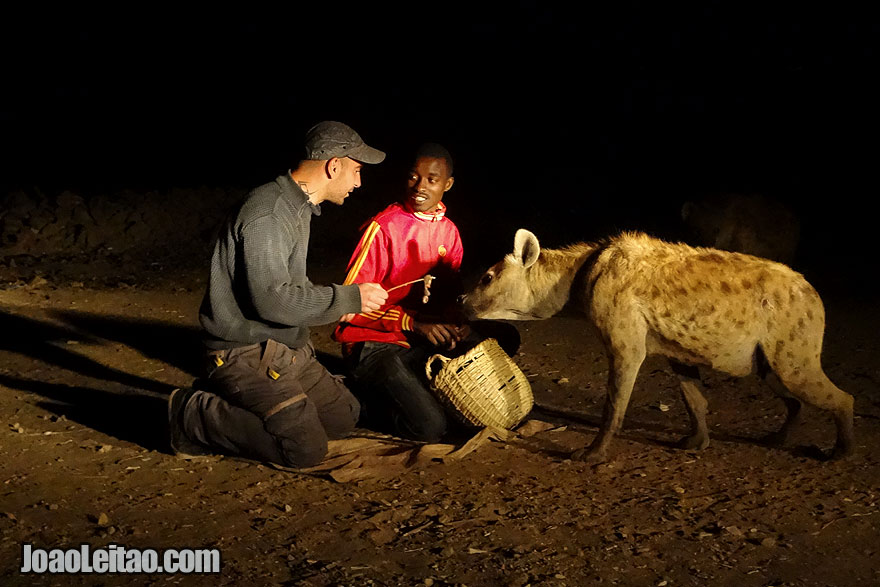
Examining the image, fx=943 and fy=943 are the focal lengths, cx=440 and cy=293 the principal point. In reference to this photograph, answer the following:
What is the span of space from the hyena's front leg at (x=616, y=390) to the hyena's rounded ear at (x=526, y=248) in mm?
500

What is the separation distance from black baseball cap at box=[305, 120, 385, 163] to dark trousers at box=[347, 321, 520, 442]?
89 centimetres

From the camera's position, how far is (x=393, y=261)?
4094mm

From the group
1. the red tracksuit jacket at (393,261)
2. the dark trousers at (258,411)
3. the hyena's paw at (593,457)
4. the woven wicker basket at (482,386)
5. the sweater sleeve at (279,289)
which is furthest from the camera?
the red tracksuit jacket at (393,261)

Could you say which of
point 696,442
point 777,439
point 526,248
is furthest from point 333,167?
point 777,439

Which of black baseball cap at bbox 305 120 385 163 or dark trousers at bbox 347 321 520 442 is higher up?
black baseball cap at bbox 305 120 385 163

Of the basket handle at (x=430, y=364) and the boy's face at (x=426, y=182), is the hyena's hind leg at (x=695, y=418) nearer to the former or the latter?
the basket handle at (x=430, y=364)

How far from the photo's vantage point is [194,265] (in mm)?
7852

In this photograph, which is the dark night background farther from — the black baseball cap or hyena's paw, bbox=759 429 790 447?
the black baseball cap

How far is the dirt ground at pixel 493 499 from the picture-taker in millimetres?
2850

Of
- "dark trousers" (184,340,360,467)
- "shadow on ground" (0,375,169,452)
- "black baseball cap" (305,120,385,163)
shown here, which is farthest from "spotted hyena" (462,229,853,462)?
"shadow on ground" (0,375,169,452)

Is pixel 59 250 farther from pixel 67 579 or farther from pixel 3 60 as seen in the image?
pixel 3 60

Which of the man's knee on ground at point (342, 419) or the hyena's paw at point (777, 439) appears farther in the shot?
the man's knee on ground at point (342, 419)

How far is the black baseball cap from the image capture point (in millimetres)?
3611

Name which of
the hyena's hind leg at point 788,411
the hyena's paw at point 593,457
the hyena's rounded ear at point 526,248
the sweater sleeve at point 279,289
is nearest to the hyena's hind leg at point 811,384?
the hyena's hind leg at point 788,411
